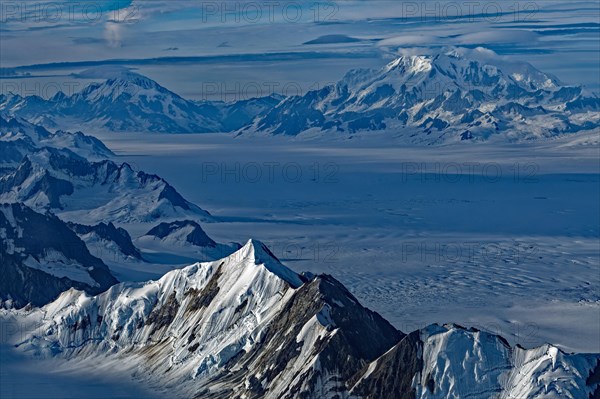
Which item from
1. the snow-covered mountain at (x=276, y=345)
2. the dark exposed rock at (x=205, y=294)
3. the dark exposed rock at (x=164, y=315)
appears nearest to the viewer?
the snow-covered mountain at (x=276, y=345)

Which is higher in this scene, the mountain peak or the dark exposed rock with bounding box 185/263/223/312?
the mountain peak

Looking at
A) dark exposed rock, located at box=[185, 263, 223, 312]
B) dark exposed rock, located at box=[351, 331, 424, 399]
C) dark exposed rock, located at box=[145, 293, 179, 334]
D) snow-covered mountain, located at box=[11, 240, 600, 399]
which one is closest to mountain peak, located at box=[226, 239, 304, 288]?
snow-covered mountain, located at box=[11, 240, 600, 399]

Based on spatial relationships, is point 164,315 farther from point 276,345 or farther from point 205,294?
point 276,345

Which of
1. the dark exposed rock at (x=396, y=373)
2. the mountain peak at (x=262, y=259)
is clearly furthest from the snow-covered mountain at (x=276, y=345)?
the mountain peak at (x=262, y=259)

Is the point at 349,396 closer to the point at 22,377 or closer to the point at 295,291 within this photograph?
the point at 295,291

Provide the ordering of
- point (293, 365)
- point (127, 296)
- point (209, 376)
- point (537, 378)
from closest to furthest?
point (537, 378) → point (293, 365) → point (209, 376) → point (127, 296)

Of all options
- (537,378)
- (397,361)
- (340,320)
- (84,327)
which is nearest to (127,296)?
(84,327)

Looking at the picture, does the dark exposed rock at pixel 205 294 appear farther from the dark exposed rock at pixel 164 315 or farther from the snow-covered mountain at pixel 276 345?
the dark exposed rock at pixel 164 315

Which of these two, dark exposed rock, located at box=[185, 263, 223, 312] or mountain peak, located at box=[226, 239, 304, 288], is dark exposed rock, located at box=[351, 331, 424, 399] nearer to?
mountain peak, located at box=[226, 239, 304, 288]

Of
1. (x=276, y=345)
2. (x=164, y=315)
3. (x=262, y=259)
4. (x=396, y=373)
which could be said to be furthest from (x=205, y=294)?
(x=396, y=373)
